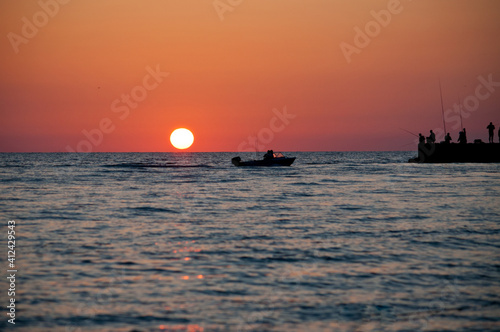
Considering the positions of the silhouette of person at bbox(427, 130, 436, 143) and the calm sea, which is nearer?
the calm sea

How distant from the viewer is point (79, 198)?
3384 centimetres

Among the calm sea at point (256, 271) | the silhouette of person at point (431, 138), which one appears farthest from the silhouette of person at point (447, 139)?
the calm sea at point (256, 271)

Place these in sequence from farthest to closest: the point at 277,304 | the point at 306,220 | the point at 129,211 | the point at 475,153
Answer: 1. the point at 475,153
2. the point at 129,211
3. the point at 306,220
4. the point at 277,304

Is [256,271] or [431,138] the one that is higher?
[431,138]

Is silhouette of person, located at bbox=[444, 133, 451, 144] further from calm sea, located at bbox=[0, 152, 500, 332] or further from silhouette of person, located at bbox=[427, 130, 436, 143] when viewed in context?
calm sea, located at bbox=[0, 152, 500, 332]

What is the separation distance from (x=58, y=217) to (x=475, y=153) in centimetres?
7652

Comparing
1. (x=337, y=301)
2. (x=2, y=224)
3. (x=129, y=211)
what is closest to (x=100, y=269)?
(x=337, y=301)

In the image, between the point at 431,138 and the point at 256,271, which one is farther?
the point at 431,138

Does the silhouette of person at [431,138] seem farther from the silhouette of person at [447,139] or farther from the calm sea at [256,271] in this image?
the calm sea at [256,271]

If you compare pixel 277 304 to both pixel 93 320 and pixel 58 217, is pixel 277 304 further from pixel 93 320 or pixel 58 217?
pixel 58 217

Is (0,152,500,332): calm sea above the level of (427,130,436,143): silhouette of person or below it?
below

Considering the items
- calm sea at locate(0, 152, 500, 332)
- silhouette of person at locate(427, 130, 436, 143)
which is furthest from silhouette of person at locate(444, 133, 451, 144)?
calm sea at locate(0, 152, 500, 332)

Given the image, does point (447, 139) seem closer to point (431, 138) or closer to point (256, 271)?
point (431, 138)

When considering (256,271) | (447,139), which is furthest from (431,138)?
(256,271)
